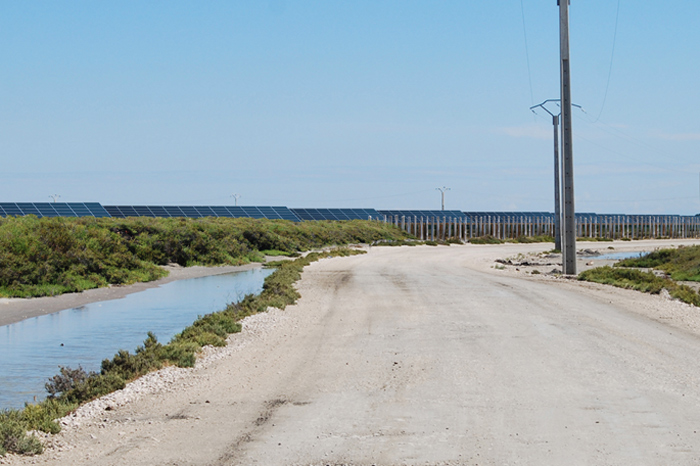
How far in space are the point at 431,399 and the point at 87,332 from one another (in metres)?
9.59

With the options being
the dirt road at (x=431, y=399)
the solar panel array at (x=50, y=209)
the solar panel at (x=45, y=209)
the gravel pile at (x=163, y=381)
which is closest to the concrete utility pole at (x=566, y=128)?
the dirt road at (x=431, y=399)

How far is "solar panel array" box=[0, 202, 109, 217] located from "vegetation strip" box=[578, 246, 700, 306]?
3564 cm

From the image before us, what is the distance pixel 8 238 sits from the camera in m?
24.7

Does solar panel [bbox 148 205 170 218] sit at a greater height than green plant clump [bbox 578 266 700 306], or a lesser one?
greater

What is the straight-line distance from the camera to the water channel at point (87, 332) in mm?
11157

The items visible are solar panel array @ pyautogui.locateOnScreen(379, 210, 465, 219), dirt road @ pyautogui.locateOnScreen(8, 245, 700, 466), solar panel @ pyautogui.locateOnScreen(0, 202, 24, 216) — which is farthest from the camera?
solar panel array @ pyautogui.locateOnScreen(379, 210, 465, 219)

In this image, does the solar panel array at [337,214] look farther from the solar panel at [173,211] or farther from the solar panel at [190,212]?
the solar panel at [173,211]

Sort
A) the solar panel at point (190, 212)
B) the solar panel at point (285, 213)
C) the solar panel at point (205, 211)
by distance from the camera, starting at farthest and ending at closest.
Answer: the solar panel at point (285, 213) → the solar panel at point (205, 211) → the solar panel at point (190, 212)

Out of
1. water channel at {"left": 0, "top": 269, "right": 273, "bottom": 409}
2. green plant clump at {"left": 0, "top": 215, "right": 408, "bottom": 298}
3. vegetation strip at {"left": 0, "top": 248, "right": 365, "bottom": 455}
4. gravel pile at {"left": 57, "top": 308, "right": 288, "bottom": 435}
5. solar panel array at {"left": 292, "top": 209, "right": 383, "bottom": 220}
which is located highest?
solar panel array at {"left": 292, "top": 209, "right": 383, "bottom": 220}

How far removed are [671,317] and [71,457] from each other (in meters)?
13.5

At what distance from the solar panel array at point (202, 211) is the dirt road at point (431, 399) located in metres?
49.7

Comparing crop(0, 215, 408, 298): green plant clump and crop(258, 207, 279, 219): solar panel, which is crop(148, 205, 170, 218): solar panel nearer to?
crop(258, 207, 279, 219): solar panel

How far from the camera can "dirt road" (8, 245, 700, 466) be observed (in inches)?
259

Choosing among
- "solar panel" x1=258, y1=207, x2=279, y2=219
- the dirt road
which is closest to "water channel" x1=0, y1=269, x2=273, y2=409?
the dirt road
